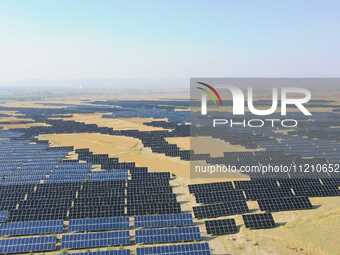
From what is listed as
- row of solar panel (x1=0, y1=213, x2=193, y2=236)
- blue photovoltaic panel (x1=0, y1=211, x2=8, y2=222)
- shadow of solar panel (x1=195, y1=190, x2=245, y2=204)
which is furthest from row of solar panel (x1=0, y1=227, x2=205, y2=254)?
shadow of solar panel (x1=195, y1=190, x2=245, y2=204)

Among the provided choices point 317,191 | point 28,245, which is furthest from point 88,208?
point 317,191

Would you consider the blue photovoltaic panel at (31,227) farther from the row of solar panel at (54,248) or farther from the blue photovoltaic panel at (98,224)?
the row of solar panel at (54,248)

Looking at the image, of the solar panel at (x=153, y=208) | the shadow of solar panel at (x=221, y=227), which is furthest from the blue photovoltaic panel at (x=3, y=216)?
the shadow of solar panel at (x=221, y=227)

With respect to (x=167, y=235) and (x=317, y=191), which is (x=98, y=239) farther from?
(x=317, y=191)

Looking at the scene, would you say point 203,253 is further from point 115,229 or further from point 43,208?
point 43,208

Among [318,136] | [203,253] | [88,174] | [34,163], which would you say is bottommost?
[203,253]

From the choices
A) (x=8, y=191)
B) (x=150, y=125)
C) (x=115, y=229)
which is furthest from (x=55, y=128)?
(x=115, y=229)
